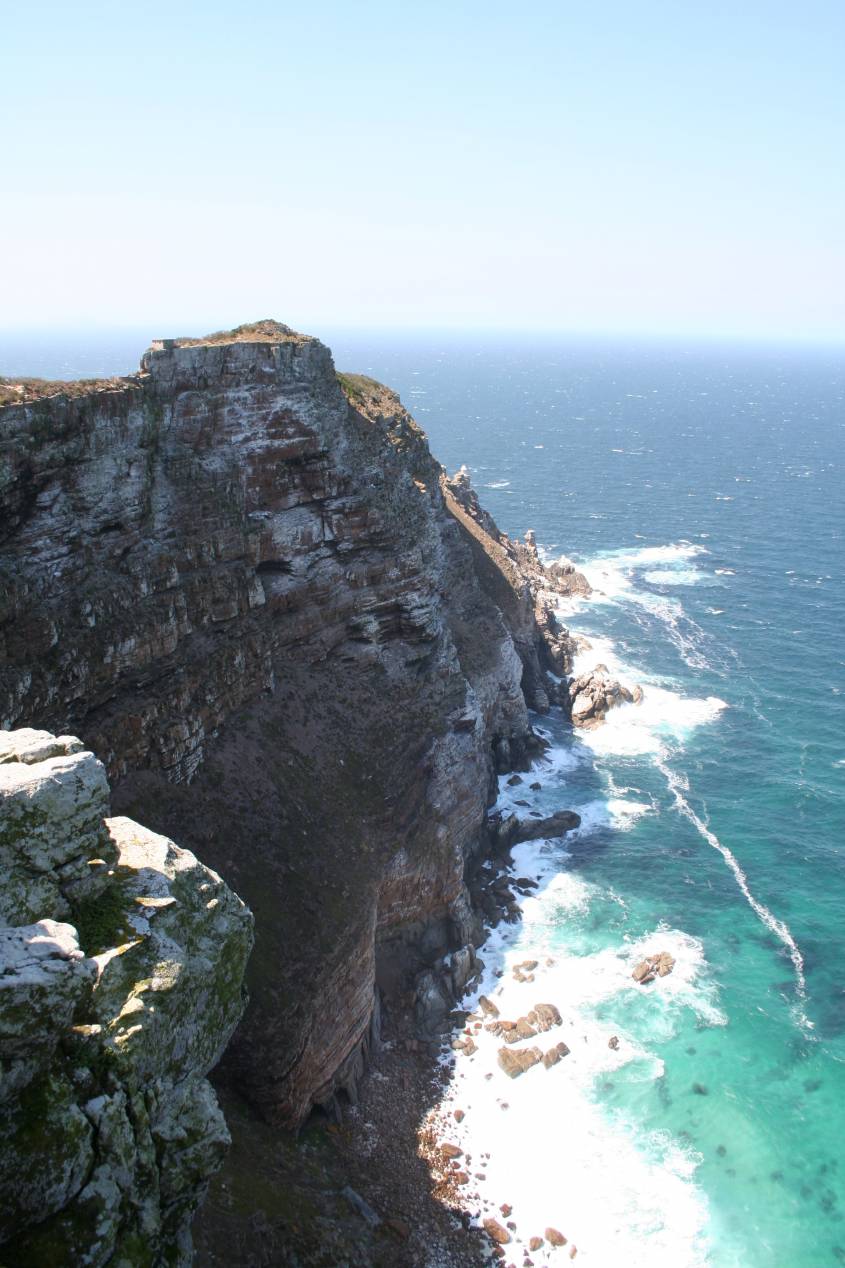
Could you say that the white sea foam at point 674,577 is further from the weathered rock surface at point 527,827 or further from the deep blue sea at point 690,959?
the weathered rock surface at point 527,827

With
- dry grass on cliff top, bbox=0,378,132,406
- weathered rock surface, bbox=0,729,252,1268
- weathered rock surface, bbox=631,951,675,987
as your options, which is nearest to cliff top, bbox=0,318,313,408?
dry grass on cliff top, bbox=0,378,132,406

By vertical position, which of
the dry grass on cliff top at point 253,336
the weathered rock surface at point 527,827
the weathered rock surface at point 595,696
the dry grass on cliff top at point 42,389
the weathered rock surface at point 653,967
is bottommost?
the weathered rock surface at point 653,967

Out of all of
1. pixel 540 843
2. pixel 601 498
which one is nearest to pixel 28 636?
pixel 540 843

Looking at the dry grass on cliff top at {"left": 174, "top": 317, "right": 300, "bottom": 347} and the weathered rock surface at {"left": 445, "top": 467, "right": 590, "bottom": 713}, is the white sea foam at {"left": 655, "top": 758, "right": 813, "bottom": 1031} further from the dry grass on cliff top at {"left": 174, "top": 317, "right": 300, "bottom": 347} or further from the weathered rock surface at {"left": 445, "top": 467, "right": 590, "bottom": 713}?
the dry grass on cliff top at {"left": 174, "top": 317, "right": 300, "bottom": 347}

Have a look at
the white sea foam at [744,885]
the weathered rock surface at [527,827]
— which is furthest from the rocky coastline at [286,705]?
the white sea foam at [744,885]

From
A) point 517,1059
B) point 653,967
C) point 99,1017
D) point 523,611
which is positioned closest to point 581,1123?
point 517,1059

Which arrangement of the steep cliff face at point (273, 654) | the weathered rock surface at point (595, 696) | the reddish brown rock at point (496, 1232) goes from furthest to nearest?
the weathered rock surface at point (595, 696)
the steep cliff face at point (273, 654)
the reddish brown rock at point (496, 1232)
